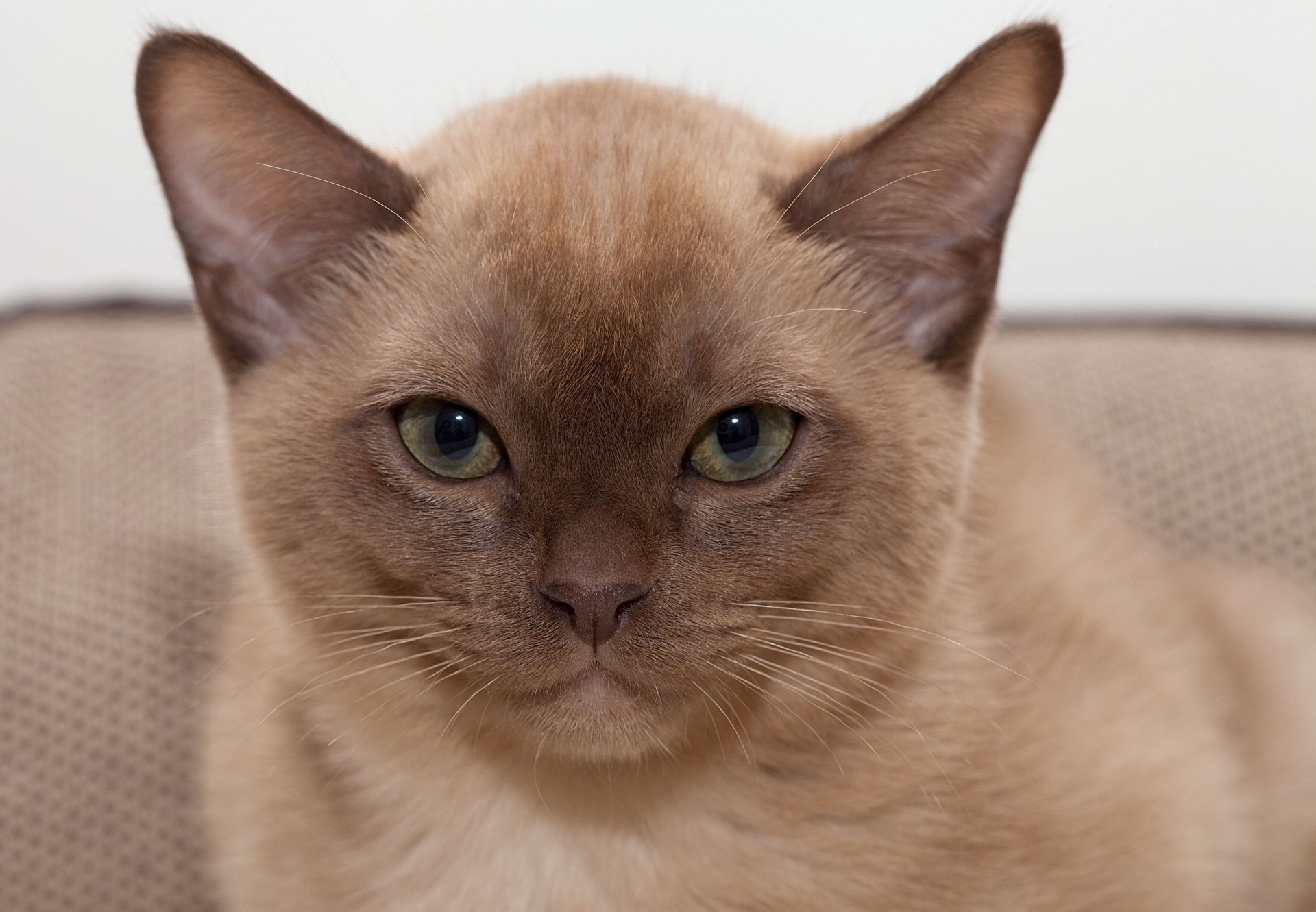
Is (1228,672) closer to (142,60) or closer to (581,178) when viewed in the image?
(581,178)

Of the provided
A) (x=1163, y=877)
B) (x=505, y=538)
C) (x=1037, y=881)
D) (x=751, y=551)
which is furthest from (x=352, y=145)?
(x=1163, y=877)

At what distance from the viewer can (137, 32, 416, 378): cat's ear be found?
115 centimetres

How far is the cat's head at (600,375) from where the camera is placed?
107cm

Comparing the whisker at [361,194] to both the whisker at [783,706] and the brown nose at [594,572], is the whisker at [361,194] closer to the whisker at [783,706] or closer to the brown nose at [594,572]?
the brown nose at [594,572]

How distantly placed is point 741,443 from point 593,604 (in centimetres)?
21

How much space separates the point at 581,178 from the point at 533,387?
0.23m

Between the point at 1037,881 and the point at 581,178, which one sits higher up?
the point at 581,178

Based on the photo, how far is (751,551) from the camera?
110 cm

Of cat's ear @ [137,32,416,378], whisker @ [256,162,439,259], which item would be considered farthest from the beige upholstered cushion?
whisker @ [256,162,439,259]

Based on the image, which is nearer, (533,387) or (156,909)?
(533,387)

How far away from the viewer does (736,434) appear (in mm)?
1126

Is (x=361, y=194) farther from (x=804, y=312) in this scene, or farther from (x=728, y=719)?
(x=728, y=719)

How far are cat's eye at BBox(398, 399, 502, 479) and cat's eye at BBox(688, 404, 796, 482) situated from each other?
180 millimetres

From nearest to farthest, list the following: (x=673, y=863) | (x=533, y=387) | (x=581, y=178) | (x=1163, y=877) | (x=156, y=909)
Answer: (x=533, y=387), (x=581, y=178), (x=673, y=863), (x=1163, y=877), (x=156, y=909)
